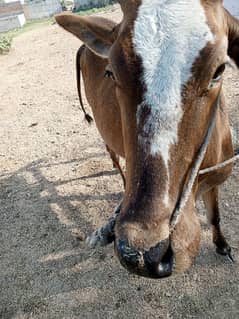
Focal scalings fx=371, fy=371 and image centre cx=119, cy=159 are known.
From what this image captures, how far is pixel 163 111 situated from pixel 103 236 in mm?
1847

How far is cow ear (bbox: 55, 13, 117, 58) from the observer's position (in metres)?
2.24

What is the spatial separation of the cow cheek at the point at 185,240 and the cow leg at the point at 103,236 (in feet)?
3.41

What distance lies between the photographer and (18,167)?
17.0 ft

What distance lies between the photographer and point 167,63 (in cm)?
156

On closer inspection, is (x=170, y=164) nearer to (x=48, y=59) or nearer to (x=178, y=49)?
(x=178, y=49)

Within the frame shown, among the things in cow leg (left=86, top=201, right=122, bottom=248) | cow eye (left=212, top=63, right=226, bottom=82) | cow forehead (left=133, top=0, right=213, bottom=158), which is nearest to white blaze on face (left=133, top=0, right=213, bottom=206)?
cow forehead (left=133, top=0, right=213, bottom=158)

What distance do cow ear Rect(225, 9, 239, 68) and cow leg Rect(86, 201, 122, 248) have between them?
4.65 ft

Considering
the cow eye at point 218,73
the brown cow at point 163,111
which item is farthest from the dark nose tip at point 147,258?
the cow eye at point 218,73

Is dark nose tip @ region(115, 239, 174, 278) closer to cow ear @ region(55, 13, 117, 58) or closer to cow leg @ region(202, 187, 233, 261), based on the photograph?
cow ear @ region(55, 13, 117, 58)

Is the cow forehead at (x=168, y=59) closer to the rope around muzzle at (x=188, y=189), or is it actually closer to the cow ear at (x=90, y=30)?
the rope around muzzle at (x=188, y=189)

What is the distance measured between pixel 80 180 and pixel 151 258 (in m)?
3.08

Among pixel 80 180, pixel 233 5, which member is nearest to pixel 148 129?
pixel 80 180

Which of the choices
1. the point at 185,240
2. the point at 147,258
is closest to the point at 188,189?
the point at 185,240

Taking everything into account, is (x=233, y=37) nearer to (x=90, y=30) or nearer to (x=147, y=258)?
(x=90, y=30)
